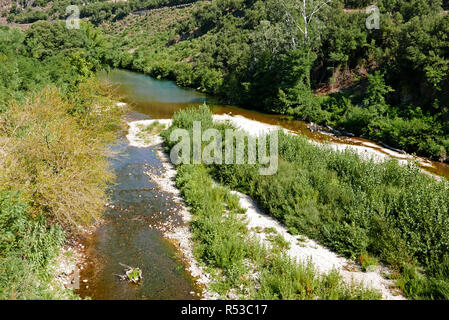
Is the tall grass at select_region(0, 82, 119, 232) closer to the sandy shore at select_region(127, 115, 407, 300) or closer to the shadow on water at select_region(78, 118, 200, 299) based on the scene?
the shadow on water at select_region(78, 118, 200, 299)

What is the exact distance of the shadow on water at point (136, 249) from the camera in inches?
407

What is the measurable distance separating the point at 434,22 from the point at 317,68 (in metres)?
13.7

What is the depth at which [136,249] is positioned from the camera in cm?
A: 1258

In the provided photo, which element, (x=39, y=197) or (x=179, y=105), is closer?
(x=39, y=197)

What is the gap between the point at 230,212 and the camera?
14922 millimetres

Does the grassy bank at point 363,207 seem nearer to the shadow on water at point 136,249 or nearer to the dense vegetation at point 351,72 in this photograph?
the shadow on water at point 136,249

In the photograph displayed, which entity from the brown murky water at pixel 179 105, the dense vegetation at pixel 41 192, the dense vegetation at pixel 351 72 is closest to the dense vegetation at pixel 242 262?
Result: the dense vegetation at pixel 41 192

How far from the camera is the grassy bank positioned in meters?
10.2

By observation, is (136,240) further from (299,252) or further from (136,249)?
(299,252)
